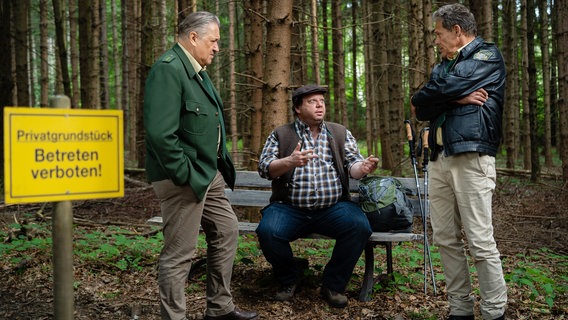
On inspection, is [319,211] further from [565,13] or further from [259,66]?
[565,13]

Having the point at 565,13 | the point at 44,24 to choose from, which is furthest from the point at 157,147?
the point at 44,24

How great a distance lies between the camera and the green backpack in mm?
4566

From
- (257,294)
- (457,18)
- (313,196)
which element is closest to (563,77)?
(457,18)

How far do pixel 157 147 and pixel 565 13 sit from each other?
9.05 m

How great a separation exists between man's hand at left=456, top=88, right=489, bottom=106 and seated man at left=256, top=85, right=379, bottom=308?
2.94ft

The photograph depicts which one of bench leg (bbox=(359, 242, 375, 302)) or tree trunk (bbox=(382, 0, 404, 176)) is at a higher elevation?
tree trunk (bbox=(382, 0, 404, 176))

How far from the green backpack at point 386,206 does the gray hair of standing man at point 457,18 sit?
1.48 m

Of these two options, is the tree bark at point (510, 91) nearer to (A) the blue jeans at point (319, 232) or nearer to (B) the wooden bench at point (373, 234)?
(B) the wooden bench at point (373, 234)

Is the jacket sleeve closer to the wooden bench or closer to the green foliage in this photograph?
the wooden bench

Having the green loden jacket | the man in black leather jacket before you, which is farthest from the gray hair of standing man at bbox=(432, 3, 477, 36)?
the green loden jacket

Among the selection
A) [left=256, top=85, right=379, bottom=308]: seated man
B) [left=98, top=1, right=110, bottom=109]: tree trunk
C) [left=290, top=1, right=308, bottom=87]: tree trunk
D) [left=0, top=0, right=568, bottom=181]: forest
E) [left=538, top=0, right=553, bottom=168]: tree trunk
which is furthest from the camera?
[left=98, top=1, right=110, bottom=109]: tree trunk

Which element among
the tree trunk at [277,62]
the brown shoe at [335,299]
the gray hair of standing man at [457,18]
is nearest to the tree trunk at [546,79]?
the tree trunk at [277,62]

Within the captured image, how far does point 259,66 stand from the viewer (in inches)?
335

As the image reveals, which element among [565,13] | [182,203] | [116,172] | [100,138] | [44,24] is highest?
[44,24]
